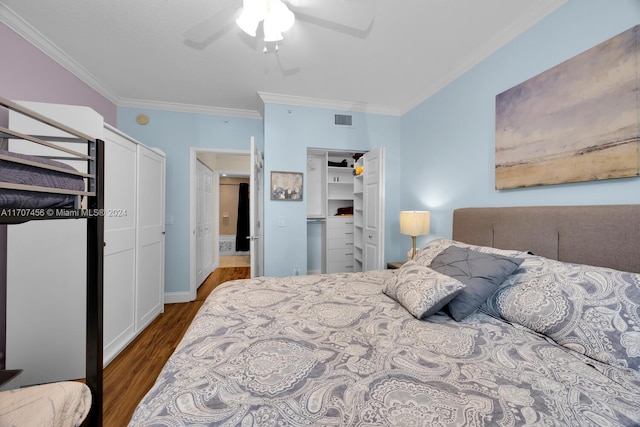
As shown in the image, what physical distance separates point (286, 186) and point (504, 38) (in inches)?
95.5

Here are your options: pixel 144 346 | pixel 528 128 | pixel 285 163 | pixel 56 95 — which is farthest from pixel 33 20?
pixel 528 128

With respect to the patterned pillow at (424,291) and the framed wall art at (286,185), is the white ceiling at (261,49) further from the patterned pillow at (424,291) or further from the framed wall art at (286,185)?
the patterned pillow at (424,291)

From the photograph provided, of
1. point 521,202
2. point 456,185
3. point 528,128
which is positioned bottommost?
point 521,202

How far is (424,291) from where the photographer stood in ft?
4.11

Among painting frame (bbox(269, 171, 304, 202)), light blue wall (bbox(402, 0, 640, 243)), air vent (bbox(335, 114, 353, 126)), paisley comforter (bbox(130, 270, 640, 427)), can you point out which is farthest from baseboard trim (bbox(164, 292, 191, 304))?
light blue wall (bbox(402, 0, 640, 243))

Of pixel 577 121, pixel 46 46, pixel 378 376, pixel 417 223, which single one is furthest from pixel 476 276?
pixel 46 46

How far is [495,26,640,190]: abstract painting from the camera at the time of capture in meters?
1.22

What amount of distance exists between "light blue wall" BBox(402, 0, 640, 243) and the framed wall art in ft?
4.72

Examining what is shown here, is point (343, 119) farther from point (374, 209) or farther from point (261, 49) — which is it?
point (261, 49)

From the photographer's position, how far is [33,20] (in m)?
1.77

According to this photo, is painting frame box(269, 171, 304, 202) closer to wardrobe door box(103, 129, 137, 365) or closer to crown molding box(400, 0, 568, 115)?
wardrobe door box(103, 129, 137, 365)

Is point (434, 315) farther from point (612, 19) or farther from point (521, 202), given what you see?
point (612, 19)

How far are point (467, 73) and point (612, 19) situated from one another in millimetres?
996

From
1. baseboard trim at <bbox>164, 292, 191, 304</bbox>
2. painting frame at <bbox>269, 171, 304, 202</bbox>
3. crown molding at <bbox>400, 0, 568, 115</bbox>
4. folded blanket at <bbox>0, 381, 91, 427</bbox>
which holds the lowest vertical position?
baseboard trim at <bbox>164, 292, 191, 304</bbox>
